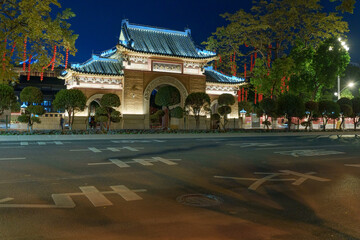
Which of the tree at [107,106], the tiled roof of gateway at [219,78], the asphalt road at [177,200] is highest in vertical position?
the tiled roof of gateway at [219,78]

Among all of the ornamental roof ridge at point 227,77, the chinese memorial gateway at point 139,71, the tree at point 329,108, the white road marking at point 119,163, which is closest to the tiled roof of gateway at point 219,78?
the ornamental roof ridge at point 227,77

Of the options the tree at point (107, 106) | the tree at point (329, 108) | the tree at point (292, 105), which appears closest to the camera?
the tree at point (107, 106)

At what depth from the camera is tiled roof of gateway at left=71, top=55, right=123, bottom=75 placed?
28.2 m

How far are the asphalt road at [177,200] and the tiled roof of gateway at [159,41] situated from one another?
22099 millimetres

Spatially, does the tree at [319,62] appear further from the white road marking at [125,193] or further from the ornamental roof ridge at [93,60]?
the white road marking at [125,193]

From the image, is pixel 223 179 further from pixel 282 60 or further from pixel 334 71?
pixel 334 71

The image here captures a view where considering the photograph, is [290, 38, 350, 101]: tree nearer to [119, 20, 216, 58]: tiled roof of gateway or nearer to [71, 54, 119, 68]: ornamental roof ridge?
[119, 20, 216, 58]: tiled roof of gateway

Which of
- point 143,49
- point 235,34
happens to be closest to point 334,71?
point 235,34

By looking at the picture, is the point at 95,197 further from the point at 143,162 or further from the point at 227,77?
the point at 227,77

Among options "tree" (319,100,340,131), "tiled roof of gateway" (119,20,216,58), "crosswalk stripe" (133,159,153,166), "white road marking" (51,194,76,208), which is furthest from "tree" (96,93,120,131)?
"tree" (319,100,340,131)

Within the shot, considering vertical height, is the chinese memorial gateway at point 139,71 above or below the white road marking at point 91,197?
above

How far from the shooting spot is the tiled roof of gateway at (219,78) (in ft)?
113

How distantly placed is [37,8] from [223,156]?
1188 centimetres

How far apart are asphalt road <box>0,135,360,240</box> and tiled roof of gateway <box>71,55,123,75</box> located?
64.7ft
